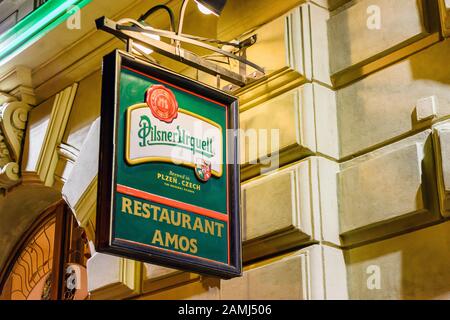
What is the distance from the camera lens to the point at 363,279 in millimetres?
5484

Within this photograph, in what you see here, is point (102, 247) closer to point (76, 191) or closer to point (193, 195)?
point (193, 195)

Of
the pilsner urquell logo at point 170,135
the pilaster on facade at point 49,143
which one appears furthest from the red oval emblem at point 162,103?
the pilaster on facade at point 49,143

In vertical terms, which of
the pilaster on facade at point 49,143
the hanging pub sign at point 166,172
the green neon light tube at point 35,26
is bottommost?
Result: the hanging pub sign at point 166,172

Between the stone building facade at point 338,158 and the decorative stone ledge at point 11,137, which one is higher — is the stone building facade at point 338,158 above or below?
below

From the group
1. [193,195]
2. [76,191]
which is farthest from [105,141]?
[76,191]

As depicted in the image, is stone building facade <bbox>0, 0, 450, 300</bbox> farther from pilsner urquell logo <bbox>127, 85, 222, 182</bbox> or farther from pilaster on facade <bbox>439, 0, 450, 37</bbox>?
pilsner urquell logo <bbox>127, 85, 222, 182</bbox>

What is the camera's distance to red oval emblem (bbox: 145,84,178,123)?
5438mm

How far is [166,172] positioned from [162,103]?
0.47 meters

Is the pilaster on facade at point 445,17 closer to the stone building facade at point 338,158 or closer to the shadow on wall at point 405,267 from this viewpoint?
the stone building facade at point 338,158

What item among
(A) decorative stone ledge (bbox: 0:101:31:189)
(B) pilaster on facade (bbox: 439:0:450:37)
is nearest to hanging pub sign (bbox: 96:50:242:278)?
(B) pilaster on facade (bbox: 439:0:450:37)

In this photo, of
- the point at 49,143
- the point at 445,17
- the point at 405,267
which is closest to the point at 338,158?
the point at 405,267

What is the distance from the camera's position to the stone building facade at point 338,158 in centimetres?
528

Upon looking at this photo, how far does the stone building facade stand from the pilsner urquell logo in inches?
24.6

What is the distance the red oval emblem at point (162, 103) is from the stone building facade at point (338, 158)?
0.90 metres
